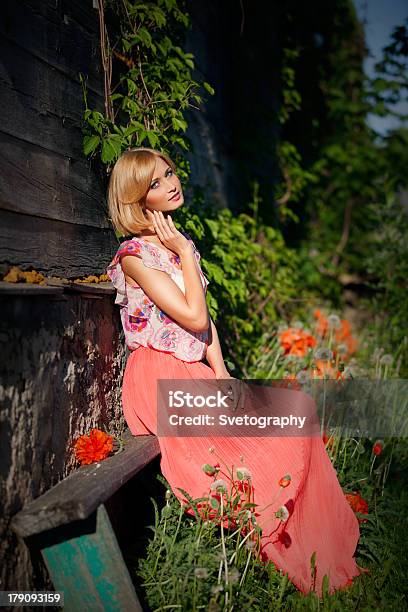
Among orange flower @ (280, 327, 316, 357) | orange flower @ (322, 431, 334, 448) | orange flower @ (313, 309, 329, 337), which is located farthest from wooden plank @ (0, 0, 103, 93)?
orange flower @ (313, 309, 329, 337)

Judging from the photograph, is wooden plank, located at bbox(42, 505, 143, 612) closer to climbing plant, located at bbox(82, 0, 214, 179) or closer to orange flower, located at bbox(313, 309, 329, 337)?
climbing plant, located at bbox(82, 0, 214, 179)

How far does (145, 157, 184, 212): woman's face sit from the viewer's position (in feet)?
7.86

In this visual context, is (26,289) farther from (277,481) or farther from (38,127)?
(277,481)

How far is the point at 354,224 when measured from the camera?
735 cm

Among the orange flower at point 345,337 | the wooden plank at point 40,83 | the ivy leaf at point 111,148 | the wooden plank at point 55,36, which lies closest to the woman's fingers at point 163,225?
the ivy leaf at point 111,148

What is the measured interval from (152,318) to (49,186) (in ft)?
2.27

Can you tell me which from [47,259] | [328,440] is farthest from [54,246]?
[328,440]

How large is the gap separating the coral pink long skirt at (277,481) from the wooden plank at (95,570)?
0.48 meters

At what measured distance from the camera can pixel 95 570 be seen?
1.79 meters

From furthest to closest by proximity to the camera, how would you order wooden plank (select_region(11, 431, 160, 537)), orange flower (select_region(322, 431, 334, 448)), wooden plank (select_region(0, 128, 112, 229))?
1. orange flower (select_region(322, 431, 334, 448))
2. wooden plank (select_region(0, 128, 112, 229))
3. wooden plank (select_region(11, 431, 160, 537))

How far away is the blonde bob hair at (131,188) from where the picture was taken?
2336 millimetres

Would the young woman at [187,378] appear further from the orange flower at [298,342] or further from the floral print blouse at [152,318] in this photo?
the orange flower at [298,342]

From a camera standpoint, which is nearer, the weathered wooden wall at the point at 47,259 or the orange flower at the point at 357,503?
the weathered wooden wall at the point at 47,259

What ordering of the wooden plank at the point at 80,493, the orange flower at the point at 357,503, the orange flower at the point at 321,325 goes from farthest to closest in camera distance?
the orange flower at the point at 321,325
the orange flower at the point at 357,503
the wooden plank at the point at 80,493
